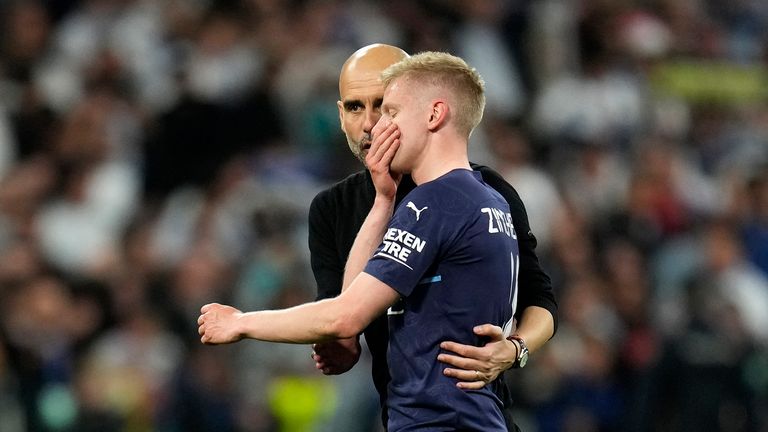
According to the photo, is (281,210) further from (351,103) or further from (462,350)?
(462,350)

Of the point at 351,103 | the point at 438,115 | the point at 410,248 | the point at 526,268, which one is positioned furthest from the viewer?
the point at 351,103

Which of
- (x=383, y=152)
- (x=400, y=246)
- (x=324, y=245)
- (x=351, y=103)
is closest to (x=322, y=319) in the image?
(x=400, y=246)

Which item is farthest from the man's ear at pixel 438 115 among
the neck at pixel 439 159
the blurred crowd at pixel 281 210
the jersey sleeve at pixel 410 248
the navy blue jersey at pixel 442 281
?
the blurred crowd at pixel 281 210

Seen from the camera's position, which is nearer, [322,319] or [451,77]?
[322,319]

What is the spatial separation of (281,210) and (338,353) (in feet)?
18.0

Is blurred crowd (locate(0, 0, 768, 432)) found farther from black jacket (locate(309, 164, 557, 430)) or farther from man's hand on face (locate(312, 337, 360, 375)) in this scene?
man's hand on face (locate(312, 337, 360, 375))

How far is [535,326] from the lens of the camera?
453 centimetres

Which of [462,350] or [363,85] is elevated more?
[363,85]

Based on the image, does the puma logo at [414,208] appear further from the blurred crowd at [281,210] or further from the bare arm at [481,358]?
the blurred crowd at [281,210]

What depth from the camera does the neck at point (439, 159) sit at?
413 centimetres

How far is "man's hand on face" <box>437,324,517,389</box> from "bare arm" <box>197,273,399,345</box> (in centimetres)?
23

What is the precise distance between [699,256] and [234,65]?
4.02 meters

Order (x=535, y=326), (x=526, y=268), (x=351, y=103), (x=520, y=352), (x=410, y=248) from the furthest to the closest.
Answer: (x=351, y=103) < (x=526, y=268) < (x=535, y=326) < (x=520, y=352) < (x=410, y=248)

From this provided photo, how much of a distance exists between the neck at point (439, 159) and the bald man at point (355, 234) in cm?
41
